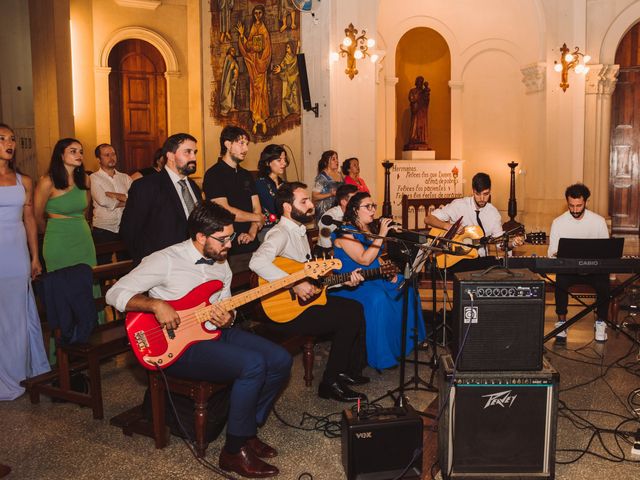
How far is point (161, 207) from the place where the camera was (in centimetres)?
427

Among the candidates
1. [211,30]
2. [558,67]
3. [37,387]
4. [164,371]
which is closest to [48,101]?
[211,30]

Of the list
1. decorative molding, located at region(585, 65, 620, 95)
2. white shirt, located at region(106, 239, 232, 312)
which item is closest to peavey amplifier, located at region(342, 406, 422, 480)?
white shirt, located at region(106, 239, 232, 312)

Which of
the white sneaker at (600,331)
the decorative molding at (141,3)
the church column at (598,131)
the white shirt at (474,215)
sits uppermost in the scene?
the decorative molding at (141,3)

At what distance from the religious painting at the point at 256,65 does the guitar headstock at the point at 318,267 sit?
21.4 feet

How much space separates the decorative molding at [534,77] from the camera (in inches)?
480

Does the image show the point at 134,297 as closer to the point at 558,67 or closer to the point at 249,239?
the point at 249,239

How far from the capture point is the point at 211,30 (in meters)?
11.1

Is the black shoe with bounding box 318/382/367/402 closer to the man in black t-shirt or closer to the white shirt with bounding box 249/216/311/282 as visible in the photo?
the white shirt with bounding box 249/216/311/282

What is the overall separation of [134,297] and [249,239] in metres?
2.10

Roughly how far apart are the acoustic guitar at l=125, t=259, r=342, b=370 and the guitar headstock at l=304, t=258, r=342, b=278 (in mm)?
417

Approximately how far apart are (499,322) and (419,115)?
9751 mm

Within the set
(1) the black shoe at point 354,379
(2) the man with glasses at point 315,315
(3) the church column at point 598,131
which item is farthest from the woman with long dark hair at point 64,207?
(3) the church column at point 598,131

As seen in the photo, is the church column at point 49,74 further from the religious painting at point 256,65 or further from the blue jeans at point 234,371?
the blue jeans at point 234,371

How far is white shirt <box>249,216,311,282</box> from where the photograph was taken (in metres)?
4.28
